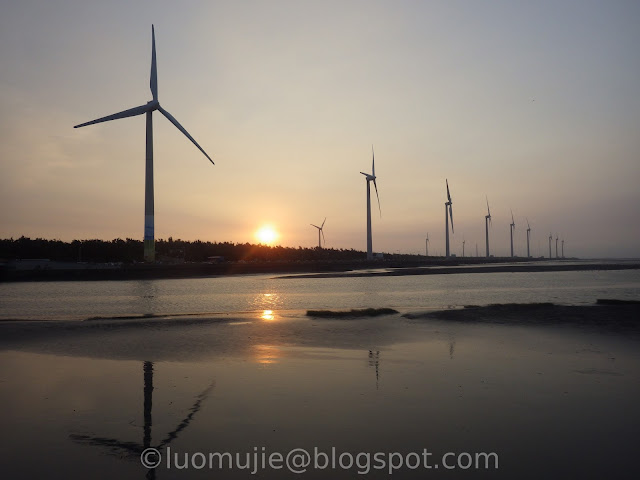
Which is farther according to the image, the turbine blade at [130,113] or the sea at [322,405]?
the turbine blade at [130,113]

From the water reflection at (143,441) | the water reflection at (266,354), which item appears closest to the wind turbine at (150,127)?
the water reflection at (266,354)

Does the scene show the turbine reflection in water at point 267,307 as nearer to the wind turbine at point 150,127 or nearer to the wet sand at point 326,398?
the wet sand at point 326,398

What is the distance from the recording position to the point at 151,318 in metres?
29.9

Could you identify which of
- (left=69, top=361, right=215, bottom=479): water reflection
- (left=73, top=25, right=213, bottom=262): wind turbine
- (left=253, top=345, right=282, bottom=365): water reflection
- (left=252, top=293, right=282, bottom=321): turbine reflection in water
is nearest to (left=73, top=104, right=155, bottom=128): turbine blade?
(left=73, top=25, right=213, bottom=262): wind turbine

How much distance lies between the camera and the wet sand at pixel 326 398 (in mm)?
8477

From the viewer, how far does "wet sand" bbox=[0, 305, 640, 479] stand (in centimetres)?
848

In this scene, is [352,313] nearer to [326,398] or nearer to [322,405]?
[326,398]

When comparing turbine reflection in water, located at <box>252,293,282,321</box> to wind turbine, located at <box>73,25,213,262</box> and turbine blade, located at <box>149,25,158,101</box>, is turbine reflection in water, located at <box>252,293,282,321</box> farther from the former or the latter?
turbine blade, located at <box>149,25,158,101</box>

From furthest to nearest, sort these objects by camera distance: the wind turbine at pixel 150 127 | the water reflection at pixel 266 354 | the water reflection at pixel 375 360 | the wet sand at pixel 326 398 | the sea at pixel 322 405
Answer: the wind turbine at pixel 150 127 → the water reflection at pixel 266 354 → the water reflection at pixel 375 360 → the wet sand at pixel 326 398 → the sea at pixel 322 405

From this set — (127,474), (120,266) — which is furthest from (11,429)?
(120,266)

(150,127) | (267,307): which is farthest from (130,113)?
(267,307)

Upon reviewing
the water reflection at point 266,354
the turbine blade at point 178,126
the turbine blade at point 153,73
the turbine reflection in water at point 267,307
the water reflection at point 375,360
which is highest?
the turbine blade at point 153,73

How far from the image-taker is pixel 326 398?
11.9 metres

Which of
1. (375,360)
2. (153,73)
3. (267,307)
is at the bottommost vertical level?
(267,307)
